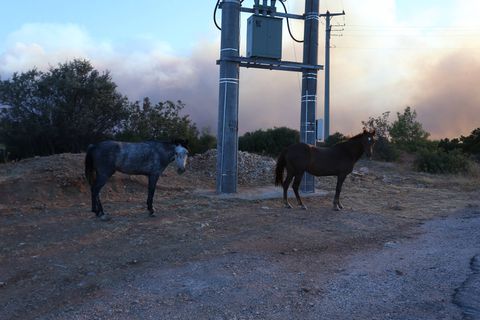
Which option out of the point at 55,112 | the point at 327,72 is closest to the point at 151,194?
the point at 55,112

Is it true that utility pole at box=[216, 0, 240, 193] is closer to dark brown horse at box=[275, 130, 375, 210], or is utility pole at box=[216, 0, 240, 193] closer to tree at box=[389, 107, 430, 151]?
dark brown horse at box=[275, 130, 375, 210]

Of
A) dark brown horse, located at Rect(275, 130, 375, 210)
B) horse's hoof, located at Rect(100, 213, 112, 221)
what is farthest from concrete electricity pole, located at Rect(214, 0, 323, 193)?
horse's hoof, located at Rect(100, 213, 112, 221)

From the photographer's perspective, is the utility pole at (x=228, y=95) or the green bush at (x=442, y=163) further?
the green bush at (x=442, y=163)

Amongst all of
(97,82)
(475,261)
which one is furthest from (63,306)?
(97,82)

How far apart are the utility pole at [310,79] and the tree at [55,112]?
388 inches

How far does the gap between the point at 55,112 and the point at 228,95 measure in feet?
32.6

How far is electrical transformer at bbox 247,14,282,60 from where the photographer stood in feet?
45.5

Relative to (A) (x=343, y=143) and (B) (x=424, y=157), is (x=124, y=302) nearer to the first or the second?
(A) (x=343, y=143)

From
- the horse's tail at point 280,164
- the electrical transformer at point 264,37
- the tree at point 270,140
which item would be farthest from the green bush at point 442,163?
the horse's tail at point 280,164

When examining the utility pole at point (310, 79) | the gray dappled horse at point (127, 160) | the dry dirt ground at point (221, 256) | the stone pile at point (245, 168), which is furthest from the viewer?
the stone pile at point (245, 168)

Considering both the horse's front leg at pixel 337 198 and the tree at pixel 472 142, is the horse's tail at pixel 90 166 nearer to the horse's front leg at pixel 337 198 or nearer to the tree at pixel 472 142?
the horse's front leg at pixel 337 198

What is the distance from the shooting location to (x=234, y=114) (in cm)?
1390

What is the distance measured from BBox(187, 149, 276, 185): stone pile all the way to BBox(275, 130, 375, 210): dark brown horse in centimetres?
398

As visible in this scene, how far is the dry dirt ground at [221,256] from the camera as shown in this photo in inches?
223
